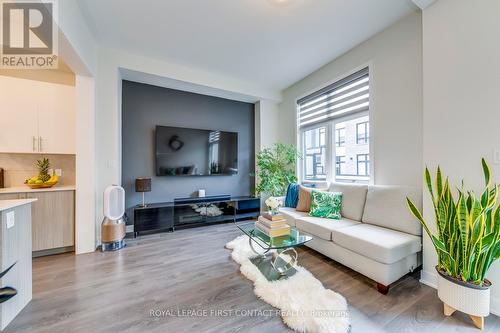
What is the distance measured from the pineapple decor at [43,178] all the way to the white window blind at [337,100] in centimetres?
416

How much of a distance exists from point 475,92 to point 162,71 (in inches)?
151

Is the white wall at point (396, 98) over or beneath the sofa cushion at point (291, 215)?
over

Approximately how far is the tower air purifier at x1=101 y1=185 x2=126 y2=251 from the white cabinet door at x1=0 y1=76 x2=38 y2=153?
1.11m

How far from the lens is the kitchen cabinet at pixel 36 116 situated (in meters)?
2.54

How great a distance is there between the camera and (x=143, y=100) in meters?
A: 3.63

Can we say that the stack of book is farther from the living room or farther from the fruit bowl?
the fruit bowl

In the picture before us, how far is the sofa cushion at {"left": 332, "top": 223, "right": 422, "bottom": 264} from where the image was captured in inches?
68.3

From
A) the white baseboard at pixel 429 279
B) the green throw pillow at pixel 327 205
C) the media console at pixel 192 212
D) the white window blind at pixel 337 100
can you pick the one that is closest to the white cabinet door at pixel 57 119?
the media console at pixel 192 212

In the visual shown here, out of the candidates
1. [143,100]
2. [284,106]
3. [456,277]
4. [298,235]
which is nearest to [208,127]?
[143,100]

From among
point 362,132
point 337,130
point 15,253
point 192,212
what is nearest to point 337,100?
point 337,130

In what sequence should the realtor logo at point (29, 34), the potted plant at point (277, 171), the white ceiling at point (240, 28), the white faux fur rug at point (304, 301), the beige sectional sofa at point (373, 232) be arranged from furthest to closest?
the potted plant at point (277, 171)
the white ceiling at point (240, 28)
the beige sectional sofa at point (373, 232)
the realtor logo at point (29, 34)
the white faux fur rug at point (304, 301)

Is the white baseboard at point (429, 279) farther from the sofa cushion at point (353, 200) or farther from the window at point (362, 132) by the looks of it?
the window at point (362, 132)

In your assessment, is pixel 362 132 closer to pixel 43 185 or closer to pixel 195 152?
pixel 195 152

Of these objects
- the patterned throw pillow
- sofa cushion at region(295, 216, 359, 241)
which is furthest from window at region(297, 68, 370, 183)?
sofa cushion at region(295, 216, 359, 241)
